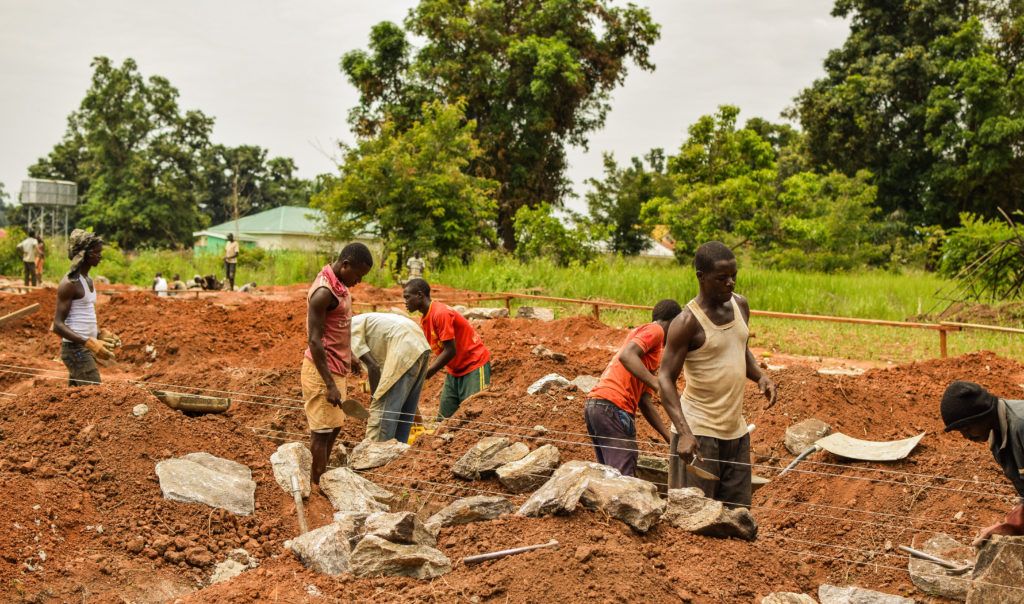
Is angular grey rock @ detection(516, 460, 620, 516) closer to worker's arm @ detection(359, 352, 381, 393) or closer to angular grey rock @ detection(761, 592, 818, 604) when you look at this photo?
angular grey rock @ detection(761, 592, 818, 604)

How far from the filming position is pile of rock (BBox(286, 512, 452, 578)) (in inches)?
145

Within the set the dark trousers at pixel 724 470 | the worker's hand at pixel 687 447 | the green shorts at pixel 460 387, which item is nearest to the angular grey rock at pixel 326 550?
the worker's hand at pixel 687 447

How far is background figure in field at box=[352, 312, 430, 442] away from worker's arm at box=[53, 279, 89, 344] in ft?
6.17

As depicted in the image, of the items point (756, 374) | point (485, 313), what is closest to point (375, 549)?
point (756, 374)

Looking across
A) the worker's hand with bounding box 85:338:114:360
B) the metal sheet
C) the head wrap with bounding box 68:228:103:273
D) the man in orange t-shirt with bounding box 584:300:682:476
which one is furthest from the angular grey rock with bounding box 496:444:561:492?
the head wrap with bounding box 68:228:103:273

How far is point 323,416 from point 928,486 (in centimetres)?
368

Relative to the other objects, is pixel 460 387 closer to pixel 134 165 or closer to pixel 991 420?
pixel 991 420

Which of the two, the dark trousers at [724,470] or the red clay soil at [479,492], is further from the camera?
the dark trousers at [724,470]

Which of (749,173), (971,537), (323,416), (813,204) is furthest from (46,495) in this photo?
(813,204)

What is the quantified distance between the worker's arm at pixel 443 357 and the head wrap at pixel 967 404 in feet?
13.1

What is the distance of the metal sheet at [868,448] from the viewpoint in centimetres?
596

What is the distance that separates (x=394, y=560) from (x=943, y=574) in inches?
95.3

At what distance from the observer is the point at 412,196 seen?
23.0 meters

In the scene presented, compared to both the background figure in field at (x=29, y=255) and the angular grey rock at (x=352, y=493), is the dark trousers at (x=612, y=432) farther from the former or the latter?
the background figure in field at (x=29, y=255)
